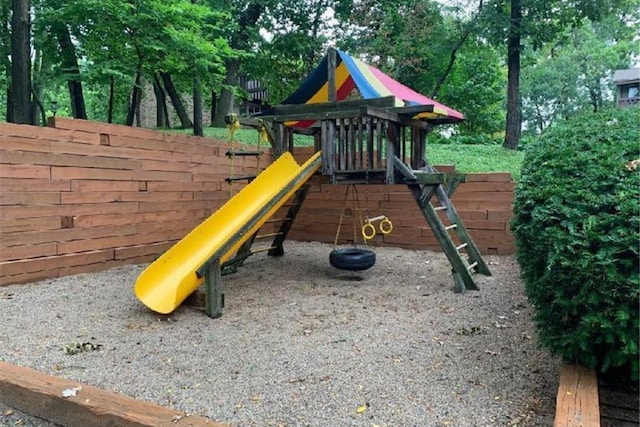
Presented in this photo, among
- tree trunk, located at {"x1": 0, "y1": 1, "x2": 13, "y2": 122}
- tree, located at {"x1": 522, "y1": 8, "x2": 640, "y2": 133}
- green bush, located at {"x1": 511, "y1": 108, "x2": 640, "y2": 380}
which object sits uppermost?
tree, located at {"x1": 522, "y1": 8, "x2": 640, "y2": 133}

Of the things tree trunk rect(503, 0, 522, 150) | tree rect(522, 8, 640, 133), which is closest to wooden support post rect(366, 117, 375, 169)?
tree trunk rect(503, 0, 522, 150)

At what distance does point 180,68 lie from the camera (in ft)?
23.5

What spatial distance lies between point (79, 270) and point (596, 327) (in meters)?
4.55

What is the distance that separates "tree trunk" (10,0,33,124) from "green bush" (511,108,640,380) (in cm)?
623

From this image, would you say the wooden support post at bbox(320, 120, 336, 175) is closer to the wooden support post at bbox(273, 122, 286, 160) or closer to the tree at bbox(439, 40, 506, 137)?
the wooden support post at bbox(273, 122, 286, 160)

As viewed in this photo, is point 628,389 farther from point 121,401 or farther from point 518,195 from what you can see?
point 121,401

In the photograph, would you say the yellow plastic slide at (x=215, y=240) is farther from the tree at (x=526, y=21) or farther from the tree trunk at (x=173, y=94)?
the tree at (x=526, y=21)

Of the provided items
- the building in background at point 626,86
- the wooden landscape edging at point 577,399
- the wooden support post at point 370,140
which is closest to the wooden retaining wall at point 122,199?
the wooden support post at point 370,140

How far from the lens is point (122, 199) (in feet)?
16.5

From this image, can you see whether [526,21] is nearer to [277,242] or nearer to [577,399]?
[277,242]

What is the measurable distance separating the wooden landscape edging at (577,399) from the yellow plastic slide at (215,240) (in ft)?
8.22

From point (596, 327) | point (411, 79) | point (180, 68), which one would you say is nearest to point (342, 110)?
point (596, 327)

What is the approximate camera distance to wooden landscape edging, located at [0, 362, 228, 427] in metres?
1.88

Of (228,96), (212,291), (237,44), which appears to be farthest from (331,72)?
(237,44)
